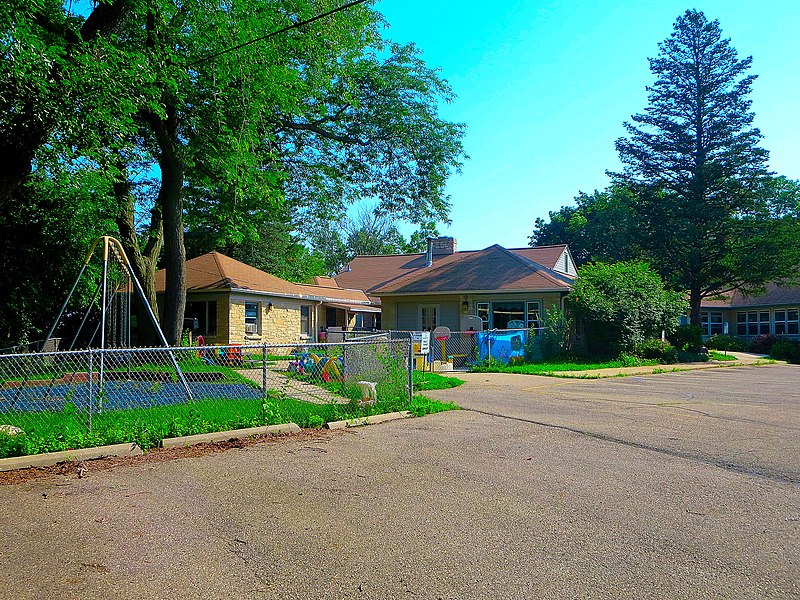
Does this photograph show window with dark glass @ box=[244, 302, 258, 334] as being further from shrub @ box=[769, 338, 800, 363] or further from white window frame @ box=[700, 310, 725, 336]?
white window frame @ box=[700, 310, 725, 336]

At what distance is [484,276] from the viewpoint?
1101 inches

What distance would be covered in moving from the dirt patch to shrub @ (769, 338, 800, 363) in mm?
28797

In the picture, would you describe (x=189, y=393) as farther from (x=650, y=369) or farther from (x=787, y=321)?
(x=787, y=321)

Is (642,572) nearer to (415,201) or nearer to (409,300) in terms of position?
(415,201)

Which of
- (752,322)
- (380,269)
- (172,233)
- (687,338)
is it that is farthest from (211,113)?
(752,322)

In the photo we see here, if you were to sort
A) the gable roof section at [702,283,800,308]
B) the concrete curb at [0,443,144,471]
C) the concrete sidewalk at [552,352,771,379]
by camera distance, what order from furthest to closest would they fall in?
the gable roof section at [702,283,800,308] → the concrete sidewalk at [552,352,771,379] → the concrete curb at [0,443,144,471]

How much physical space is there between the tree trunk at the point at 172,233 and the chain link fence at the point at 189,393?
238 inches

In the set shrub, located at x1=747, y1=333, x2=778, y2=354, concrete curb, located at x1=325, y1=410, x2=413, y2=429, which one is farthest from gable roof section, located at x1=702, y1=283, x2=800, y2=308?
concrete curb, located at x1=325, y1=410, x2=413, y2=429

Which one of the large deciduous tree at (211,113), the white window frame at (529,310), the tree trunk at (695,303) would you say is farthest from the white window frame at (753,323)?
the large deciduous tree at (211,113)

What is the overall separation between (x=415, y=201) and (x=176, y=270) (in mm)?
9668

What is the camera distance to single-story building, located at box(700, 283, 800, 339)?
3947 centimetres

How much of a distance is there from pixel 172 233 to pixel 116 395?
34.2ft

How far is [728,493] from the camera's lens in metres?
5.96

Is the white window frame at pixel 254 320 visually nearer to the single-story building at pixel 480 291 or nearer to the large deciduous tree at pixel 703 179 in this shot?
the single-story building at pixel 480 291
